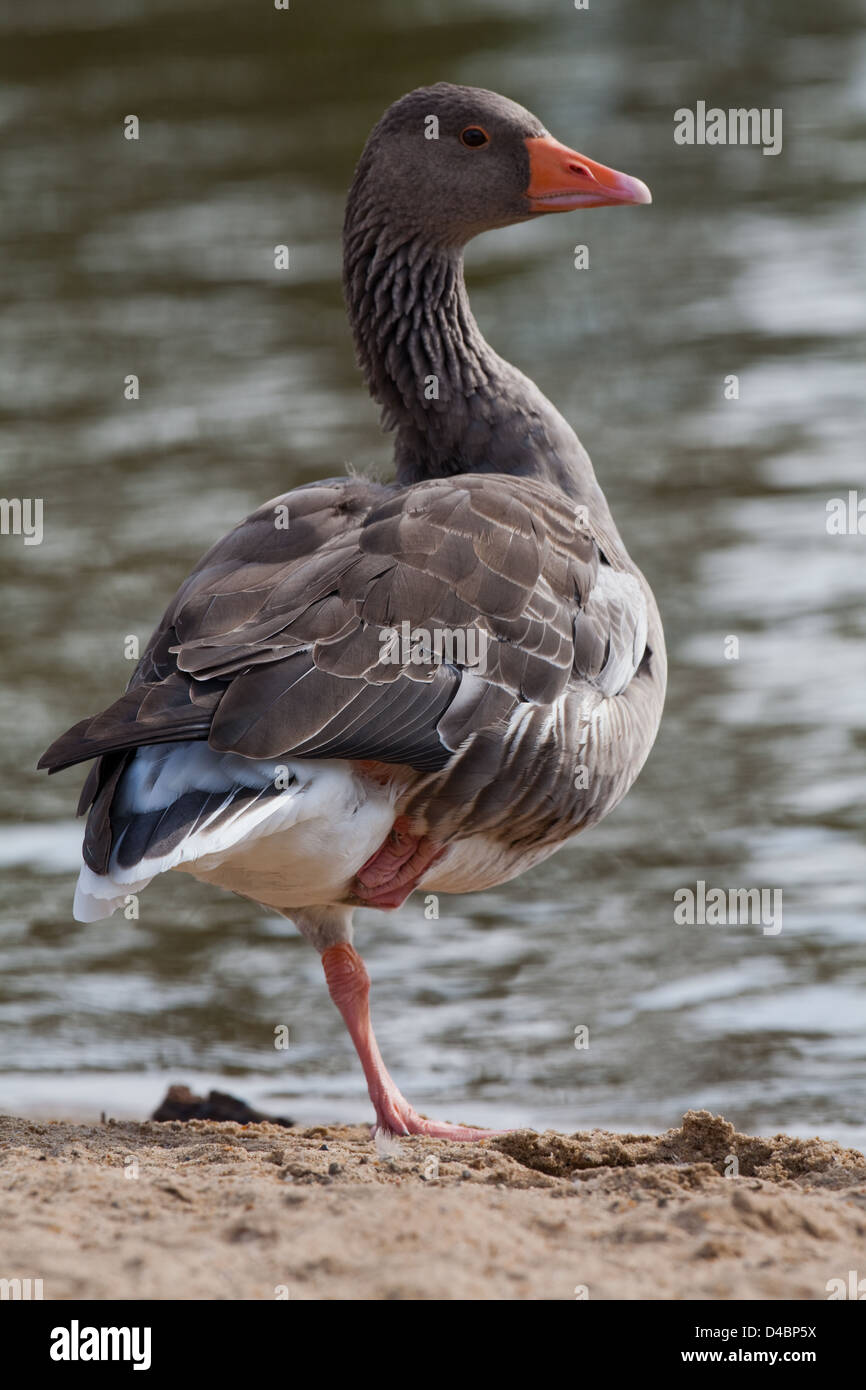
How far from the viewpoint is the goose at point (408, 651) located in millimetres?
4961

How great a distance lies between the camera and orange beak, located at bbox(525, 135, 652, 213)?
709 cm

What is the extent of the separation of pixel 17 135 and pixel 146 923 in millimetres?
16093

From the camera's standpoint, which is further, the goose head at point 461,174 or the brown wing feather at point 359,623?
the goose head at point 461,174

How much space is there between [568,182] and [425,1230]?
14.5ft

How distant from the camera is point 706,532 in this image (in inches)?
459

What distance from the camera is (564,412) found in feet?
44.2

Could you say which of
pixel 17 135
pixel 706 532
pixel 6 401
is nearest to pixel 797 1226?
pixel 706 532

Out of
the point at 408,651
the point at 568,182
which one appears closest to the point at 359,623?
the point at 408,651

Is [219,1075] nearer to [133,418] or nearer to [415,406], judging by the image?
[415,406]
